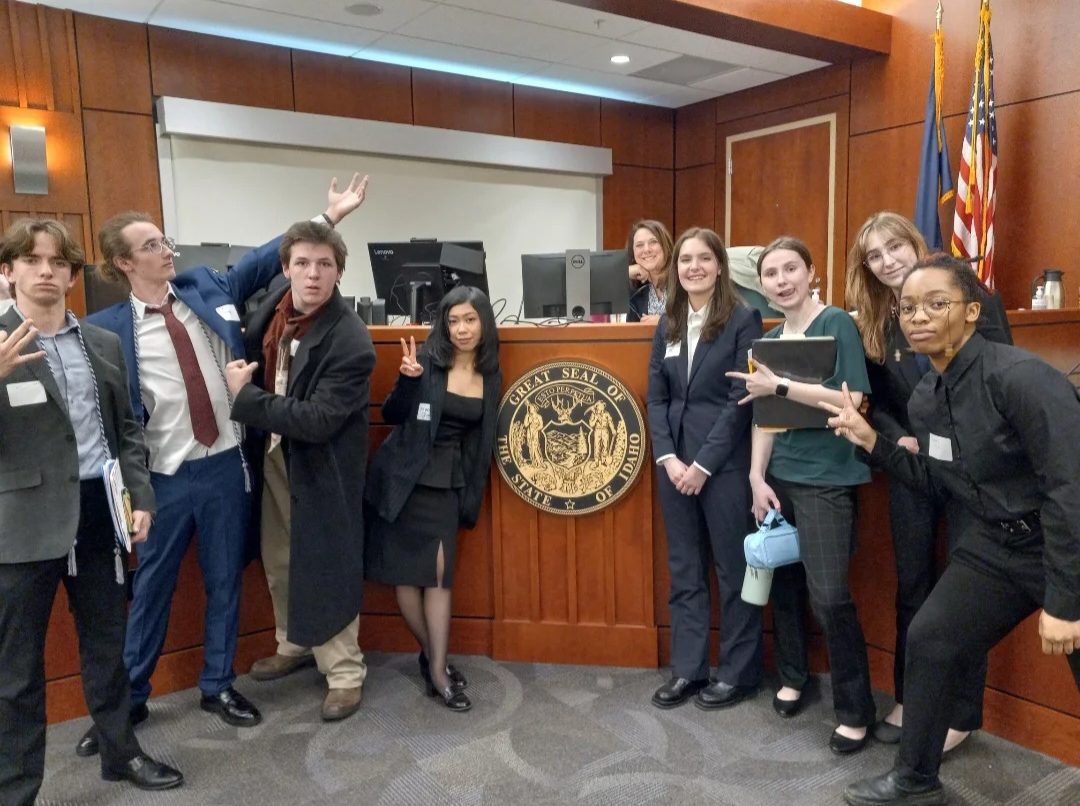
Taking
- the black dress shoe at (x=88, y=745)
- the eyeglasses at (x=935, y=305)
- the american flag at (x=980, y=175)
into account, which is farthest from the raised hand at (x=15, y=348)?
the american flag at (x=980, y=175)

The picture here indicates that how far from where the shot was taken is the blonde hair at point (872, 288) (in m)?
2.37

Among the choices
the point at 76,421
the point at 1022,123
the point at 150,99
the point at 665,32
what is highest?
the point at 665,32

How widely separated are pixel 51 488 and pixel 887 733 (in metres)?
2.48

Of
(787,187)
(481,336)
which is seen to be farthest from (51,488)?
(787,187)

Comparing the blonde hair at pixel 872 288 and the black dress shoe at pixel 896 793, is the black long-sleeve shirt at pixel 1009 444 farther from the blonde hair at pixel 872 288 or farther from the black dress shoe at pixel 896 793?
the black dress shoe at pixel 896 793

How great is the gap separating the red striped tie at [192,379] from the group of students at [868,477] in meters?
1.48

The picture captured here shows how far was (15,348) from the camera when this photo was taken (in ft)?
6.02

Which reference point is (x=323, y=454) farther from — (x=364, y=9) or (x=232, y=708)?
(x=364, y=9)

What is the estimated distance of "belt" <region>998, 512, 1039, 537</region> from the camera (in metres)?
1.80

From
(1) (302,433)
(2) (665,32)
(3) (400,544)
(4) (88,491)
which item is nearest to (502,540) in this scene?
(3) (400,544)

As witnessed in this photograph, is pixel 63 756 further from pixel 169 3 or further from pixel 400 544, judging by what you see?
pixel 169 3

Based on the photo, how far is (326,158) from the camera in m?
6.18

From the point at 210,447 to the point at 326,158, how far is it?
4194 mm

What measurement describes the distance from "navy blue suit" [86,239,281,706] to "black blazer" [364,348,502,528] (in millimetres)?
460
